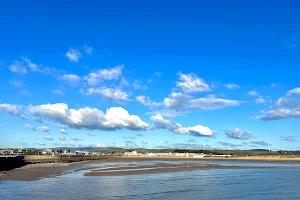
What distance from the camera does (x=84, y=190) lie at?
125 feet

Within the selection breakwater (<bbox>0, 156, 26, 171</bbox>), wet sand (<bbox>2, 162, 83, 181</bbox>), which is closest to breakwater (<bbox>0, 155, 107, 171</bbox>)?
breakwater (<bbox>0, 156, 26, 171</bbox>)

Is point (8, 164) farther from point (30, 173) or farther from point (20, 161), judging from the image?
point (30, 173)

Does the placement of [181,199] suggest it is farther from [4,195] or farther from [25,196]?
[4,195]

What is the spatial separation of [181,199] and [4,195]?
16.8 meters

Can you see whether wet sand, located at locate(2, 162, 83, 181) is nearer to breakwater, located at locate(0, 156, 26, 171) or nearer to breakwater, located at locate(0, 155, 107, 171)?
breakwater, located at locate(0, 156, 26, 171)

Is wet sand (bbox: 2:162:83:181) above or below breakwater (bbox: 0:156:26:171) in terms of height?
below

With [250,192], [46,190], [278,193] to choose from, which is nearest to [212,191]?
[250,192]

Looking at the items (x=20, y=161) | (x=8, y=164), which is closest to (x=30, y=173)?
(x=8, y=164)

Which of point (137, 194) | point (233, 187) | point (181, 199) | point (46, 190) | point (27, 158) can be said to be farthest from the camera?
point (27, 158)

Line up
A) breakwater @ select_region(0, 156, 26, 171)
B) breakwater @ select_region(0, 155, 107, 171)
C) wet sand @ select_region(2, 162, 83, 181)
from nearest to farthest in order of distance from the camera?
wet sand @ select_region(2, 162, 83, 181), breakwater @ select_region(0, 156, 26, 171), breakwater @ select_region(0, 155, 107, 171)

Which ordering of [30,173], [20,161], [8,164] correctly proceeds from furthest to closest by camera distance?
[20,161] → [8,164] → [30,173]

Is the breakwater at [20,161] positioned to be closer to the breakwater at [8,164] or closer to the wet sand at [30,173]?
the breakwater at [8,164]

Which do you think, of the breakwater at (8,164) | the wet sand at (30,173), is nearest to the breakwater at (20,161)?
the breakwater at (8,164)

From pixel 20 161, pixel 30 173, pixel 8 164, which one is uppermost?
pixel 20 161
